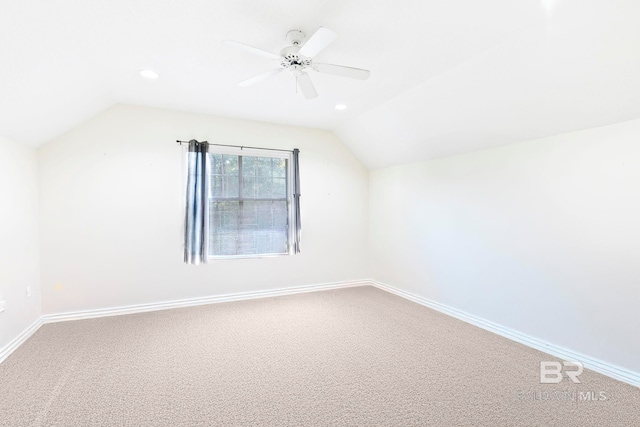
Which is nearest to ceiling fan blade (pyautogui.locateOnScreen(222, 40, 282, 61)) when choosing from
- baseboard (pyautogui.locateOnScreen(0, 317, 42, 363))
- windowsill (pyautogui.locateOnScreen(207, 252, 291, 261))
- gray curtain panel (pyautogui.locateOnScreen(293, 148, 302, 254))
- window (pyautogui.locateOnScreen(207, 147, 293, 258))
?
window (pyautogui.locateOnScreen(207, 147, 293, 258))

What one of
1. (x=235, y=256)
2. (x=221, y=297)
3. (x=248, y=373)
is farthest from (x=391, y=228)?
(x=248, y=373)

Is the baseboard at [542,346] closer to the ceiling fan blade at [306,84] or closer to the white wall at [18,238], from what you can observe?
the ceiling fan blade at [306,84]

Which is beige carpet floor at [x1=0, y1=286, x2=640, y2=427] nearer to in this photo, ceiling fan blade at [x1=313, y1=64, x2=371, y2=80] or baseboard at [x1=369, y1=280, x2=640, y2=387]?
baseboard at [x1=369, y1=280, x2=640, y2=387]

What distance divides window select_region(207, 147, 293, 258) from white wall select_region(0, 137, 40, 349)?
1.82 meters

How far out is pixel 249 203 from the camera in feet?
14.7

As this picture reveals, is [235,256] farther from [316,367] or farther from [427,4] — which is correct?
[427,4]

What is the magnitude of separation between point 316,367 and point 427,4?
107 inches

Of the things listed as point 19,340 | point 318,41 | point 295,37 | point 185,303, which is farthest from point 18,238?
point 318,41

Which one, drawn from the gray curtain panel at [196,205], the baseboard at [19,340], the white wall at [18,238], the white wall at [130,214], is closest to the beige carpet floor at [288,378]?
the baseboard at [19,340]

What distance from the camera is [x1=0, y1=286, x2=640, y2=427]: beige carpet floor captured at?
6.27ft

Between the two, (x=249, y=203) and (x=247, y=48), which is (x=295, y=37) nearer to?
(x=247, y=48)

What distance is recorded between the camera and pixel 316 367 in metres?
2.51

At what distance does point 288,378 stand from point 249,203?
8.77ft

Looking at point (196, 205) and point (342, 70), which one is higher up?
point (342, 70)
